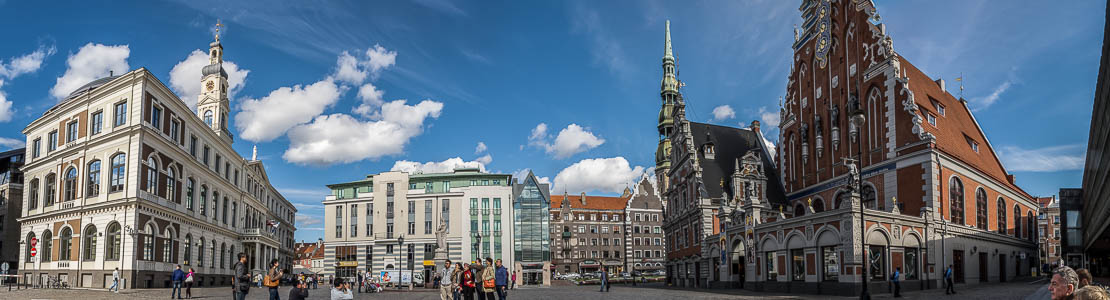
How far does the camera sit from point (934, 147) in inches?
1351

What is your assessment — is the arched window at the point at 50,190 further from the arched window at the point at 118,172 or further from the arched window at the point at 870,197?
the arched window at the point at 870,197

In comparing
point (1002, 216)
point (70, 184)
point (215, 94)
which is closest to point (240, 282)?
point (70, 184)

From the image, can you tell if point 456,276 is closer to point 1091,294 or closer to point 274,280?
point 274,280

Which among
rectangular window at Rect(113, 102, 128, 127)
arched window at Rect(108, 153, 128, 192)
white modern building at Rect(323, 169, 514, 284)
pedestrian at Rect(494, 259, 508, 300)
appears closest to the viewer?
pedestrian at Rect(494, 259, 508, 300)

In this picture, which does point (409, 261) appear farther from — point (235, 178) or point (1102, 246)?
point (1102, 246)

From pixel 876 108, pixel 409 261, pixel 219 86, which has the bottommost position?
pixel 409 261

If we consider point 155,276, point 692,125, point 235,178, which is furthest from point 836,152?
point 235,178

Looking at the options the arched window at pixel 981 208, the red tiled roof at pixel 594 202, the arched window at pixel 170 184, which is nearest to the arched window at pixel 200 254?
the arched window at pixel 170 184

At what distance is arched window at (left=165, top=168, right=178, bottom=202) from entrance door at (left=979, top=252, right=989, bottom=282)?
151ft

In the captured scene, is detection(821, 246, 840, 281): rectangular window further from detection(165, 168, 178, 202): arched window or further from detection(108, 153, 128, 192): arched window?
detection(165, 168, 178, 202): arched window

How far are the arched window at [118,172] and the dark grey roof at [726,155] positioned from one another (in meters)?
36.4

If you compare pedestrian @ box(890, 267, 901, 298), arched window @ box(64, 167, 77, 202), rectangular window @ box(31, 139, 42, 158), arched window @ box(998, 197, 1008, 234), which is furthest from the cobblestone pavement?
rectangular window @ box(31, 139, 42, 158)

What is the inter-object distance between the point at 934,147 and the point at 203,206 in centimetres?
4633

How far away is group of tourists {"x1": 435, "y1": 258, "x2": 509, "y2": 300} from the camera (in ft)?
63.0
